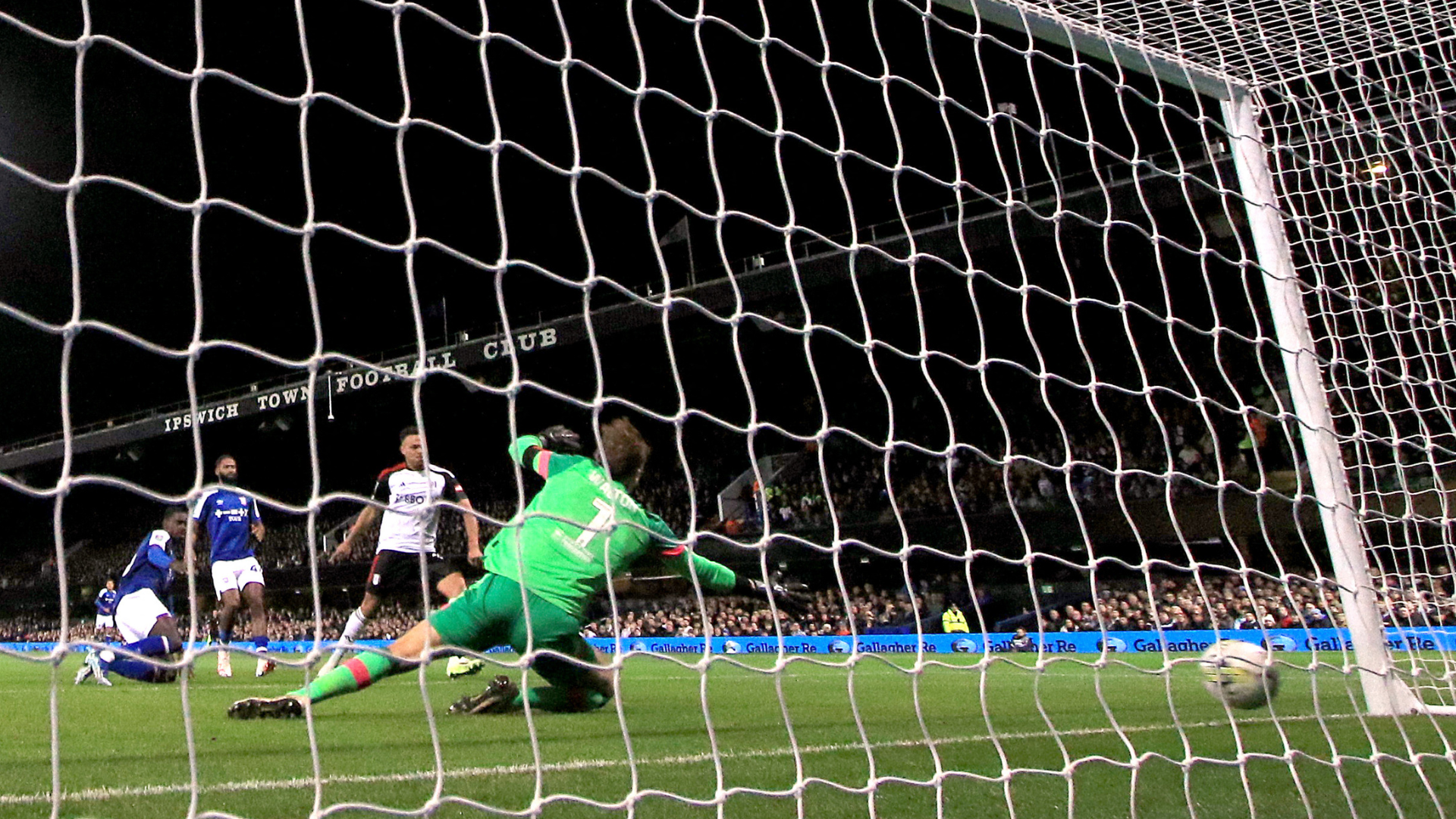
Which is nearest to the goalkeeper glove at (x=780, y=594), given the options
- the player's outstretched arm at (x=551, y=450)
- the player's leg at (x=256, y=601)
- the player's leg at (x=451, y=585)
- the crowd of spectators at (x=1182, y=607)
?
the player's outstretched arm at (x=551, y=450)

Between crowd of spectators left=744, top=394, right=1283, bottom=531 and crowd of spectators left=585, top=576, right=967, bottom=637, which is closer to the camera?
crowd of spectators left=744, top=394, right=1283, bottom=531

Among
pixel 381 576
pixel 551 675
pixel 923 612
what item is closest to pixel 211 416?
pixel 923 612

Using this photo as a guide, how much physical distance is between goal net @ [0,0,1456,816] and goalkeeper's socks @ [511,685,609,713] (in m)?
0.21

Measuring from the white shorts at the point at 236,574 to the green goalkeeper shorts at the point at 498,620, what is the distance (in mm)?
3567

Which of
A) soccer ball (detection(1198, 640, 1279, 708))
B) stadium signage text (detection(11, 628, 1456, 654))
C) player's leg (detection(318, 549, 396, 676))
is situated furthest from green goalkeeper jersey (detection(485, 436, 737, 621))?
stadium signage text (detection(11, 628, 1456, 654))

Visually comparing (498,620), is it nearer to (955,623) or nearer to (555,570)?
(555,570)

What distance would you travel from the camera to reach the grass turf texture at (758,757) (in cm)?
231

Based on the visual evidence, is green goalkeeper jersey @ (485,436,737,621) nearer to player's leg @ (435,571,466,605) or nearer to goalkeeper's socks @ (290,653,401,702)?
goalkeeper's socks @ (290,653,401,702)

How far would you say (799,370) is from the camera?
16.2 metres

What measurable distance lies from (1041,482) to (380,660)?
40.5 feet

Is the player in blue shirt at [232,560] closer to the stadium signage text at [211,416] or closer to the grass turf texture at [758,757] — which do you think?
the grass turf texture at [758,757]

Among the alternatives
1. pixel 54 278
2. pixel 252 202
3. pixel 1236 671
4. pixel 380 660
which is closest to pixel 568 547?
pixel 380 660

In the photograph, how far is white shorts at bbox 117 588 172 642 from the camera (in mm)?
5602

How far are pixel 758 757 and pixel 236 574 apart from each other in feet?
14.8
